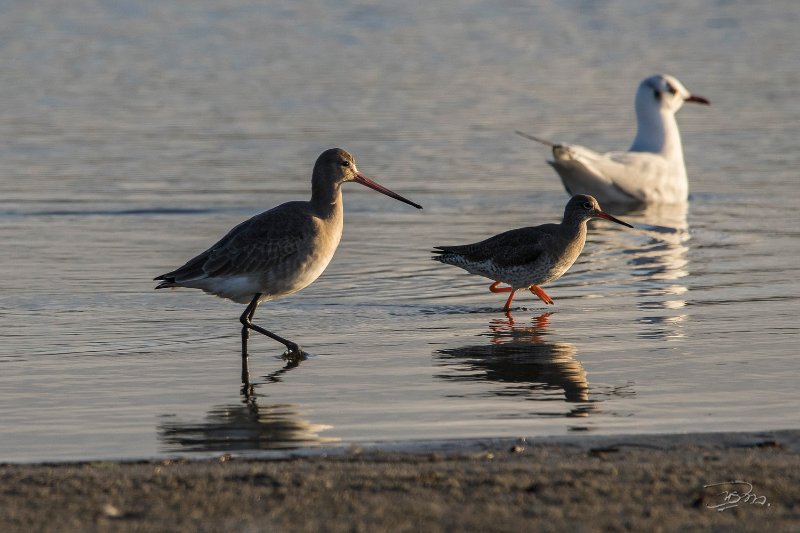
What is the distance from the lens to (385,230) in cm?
1412

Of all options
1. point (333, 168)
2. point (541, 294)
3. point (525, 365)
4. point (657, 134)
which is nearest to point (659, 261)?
point (541, 294)

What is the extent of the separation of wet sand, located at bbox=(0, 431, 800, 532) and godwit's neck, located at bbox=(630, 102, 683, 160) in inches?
417

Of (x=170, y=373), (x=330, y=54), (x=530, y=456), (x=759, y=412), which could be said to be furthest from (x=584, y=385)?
(x=330, y=54)

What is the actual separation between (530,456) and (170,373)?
9.39 ft

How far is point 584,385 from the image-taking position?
8.16 meters

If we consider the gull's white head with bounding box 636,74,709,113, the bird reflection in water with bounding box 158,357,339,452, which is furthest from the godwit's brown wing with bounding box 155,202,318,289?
the gull's white head with bounding box 636,74,709,113

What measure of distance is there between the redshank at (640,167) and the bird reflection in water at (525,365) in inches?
242

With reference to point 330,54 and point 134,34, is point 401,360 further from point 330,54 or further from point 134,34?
point 134,34

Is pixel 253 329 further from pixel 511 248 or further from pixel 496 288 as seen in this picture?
pixel 496 288

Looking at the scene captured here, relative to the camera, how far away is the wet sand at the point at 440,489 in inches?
219

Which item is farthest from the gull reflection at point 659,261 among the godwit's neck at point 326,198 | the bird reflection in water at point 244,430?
the bird reflection in water at point 244,430

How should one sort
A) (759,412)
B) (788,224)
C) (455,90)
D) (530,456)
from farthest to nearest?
(455,90) → (788,224) → (759,412) → (530,456)

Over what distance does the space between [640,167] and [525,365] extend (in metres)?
8.28

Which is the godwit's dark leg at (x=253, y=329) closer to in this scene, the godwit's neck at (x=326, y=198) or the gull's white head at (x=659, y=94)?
the godwit's neck at (x=326, y=198)
